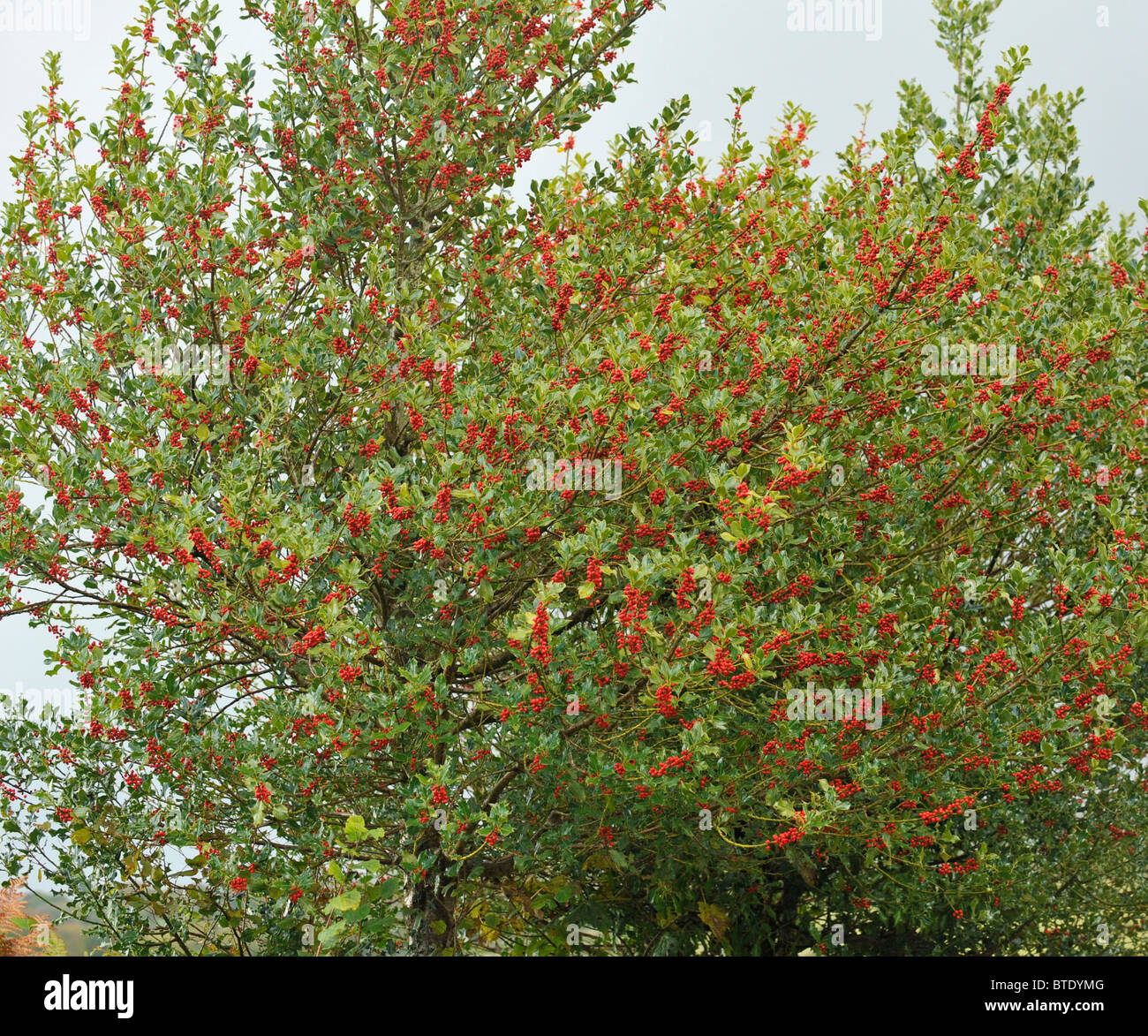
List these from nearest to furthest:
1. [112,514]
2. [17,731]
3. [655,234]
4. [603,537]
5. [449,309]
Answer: [603,537], [112,514], [17,731], [655,234], [449,309]

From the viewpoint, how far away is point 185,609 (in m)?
7.76

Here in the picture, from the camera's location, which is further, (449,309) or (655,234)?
(449,309)

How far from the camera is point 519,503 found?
7180mm

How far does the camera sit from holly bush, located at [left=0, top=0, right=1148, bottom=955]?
7.29 meters

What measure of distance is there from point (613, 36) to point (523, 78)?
2.97ft

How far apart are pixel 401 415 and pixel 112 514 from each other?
9.75 ft

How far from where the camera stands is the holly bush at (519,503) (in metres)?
7.29

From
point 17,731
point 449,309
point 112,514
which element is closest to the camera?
point 112,514

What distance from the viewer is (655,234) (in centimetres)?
925

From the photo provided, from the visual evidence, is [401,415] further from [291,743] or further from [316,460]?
[291,743]

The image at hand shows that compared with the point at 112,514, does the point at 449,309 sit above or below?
above

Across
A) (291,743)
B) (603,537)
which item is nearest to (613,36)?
(603,537)
